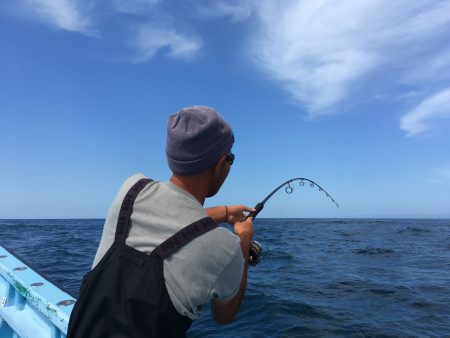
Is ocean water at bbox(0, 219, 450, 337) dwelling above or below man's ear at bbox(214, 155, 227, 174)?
below

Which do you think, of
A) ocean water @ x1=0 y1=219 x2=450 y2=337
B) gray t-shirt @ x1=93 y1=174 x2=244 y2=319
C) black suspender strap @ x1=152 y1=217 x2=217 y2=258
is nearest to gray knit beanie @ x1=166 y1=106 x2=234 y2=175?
gray t-shirt @ x1=93 y1=174 x2=244 y2=319

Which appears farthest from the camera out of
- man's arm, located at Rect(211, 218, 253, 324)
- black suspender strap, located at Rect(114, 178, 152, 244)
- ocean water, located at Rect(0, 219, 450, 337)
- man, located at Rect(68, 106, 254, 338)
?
ocean water, located at Rect(0, 219, 450, 337)

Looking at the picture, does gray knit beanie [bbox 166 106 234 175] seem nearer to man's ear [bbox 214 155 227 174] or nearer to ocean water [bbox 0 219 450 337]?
man's ear [bbox 214 155 227 174]

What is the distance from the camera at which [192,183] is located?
61.0 inches

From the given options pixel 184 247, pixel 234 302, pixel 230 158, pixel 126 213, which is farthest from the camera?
pixel 230 158

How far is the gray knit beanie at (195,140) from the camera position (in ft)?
4.80

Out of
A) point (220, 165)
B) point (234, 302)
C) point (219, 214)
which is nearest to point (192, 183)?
point (220, 165)

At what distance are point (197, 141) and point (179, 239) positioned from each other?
41 cm

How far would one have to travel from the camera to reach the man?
50.0 inches

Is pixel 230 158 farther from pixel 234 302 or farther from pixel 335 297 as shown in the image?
pixel 335 297

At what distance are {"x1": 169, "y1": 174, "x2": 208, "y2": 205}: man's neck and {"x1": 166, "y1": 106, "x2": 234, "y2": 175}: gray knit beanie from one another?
0.03 metres

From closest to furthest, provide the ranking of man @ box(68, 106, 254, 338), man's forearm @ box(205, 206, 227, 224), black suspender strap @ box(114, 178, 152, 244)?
1. man @ box(68, 106, 254, 338)
2. black suspender strap @ box(114, 178, 152, 244)
3. man's forearm @ box(205, 206, 227, 224)

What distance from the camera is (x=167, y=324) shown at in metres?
1.29

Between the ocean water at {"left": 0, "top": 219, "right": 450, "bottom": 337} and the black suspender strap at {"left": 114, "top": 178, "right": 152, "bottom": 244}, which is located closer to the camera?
the black suspender strap at {"left": 114, "top": 178, "right": 152, "bottom": 244}
